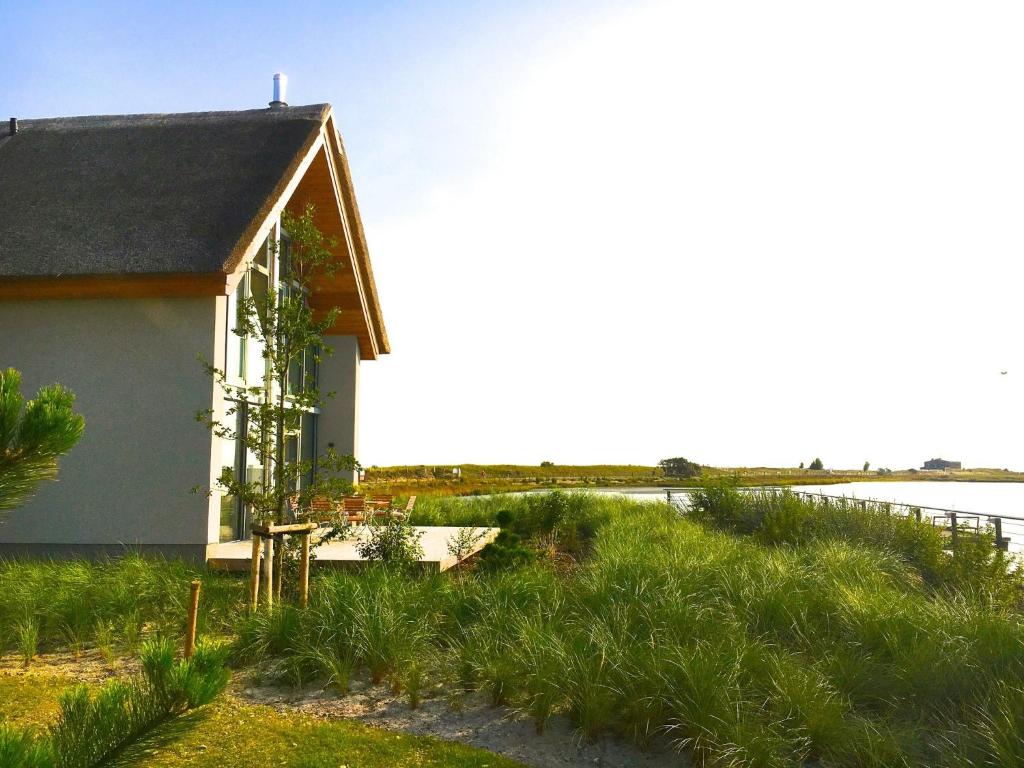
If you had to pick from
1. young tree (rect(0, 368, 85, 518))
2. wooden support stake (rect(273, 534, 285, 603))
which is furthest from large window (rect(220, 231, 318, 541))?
young tree (rect(0, 368, 85, 518))

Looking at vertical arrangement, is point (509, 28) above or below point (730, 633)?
above

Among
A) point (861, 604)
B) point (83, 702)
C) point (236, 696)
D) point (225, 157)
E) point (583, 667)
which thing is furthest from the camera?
point (225, 157)

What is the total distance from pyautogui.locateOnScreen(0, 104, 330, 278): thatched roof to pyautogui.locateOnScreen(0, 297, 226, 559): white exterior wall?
30.2 inches

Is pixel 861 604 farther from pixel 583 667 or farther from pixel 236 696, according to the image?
pixel 236 696

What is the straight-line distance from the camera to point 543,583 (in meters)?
7.75

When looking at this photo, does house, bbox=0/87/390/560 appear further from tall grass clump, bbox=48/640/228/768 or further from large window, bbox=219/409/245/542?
tall grass clump, bbox=48/640/228/768

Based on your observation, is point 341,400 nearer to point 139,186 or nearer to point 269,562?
point 139,186

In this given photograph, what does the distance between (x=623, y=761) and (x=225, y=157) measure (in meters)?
11.7

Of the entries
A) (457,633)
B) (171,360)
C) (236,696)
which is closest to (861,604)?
(457,633)

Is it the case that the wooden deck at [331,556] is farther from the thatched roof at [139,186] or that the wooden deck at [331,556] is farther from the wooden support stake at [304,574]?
the thatched roof at [139,186]

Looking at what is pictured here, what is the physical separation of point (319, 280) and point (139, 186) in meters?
4.29

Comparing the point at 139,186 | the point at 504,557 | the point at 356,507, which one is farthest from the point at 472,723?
the point at 139,186

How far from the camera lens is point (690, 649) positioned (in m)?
6.00

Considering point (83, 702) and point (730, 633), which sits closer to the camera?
point (83, 702)
